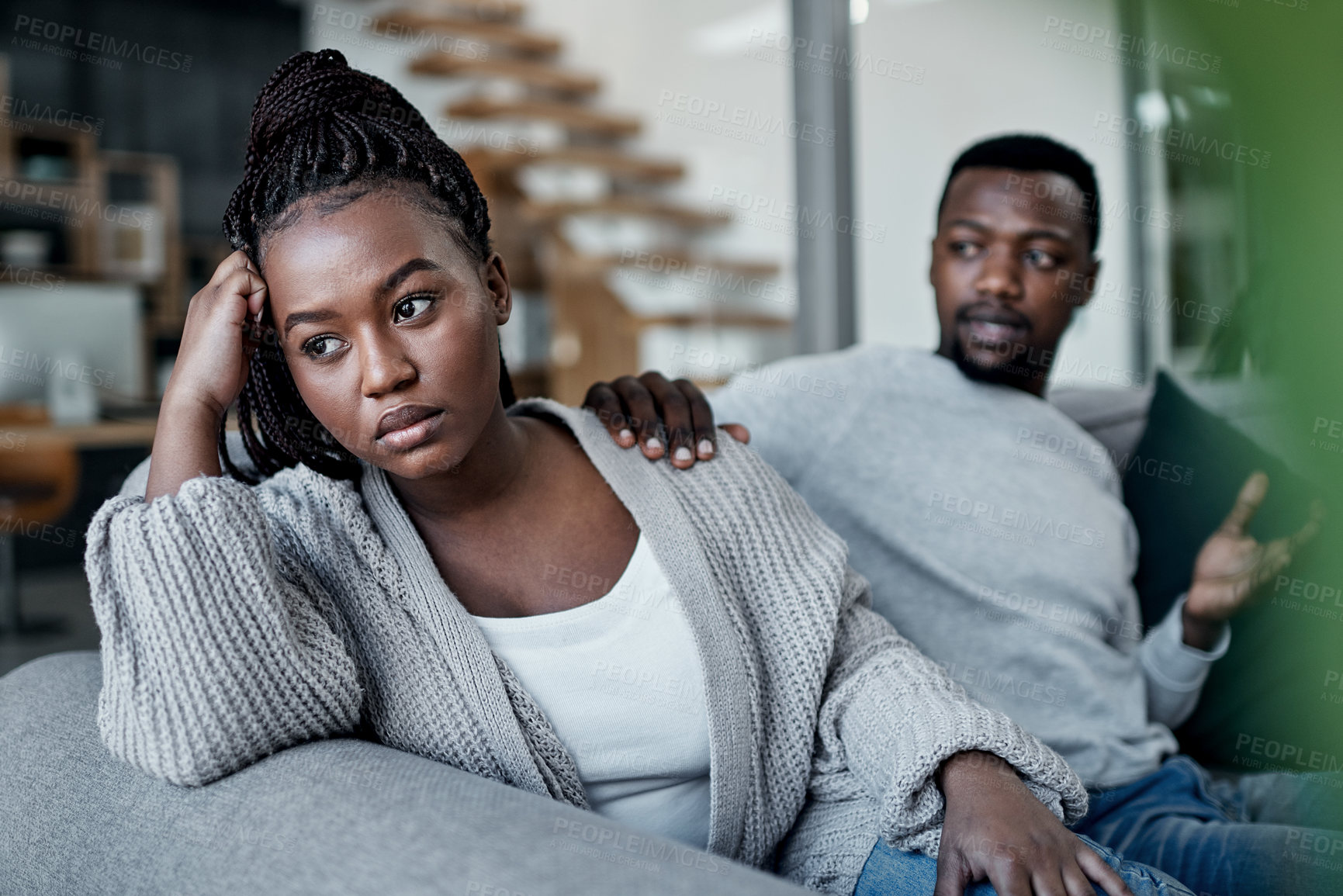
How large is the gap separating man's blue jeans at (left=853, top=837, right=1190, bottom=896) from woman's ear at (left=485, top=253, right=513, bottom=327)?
565mm

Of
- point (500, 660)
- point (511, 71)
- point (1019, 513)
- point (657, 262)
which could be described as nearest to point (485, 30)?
point (511, 71)

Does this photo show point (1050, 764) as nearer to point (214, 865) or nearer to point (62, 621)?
point (214, 865)

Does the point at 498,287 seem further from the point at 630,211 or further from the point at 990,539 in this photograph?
the point at 630,211

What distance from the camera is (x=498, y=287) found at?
95cm

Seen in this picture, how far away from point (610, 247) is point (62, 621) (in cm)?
284

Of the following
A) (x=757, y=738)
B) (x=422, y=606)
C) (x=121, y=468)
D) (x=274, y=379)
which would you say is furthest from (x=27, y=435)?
(x=757, y=738)

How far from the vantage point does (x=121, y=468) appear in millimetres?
2625

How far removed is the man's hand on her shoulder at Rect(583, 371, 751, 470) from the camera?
102 cm

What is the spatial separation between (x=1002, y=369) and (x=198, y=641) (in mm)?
1067

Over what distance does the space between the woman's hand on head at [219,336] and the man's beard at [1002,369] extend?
93 centimetres

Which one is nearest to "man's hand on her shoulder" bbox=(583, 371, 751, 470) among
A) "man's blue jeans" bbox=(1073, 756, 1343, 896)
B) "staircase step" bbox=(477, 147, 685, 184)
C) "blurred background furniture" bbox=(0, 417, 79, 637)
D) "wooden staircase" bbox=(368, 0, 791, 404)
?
"man's blue jeans" bbox=(1073, 756, 1343, 896)

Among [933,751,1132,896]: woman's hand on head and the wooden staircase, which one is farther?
the wooden staircase

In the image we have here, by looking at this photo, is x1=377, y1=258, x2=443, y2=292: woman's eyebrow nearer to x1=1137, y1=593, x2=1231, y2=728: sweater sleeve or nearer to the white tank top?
the white tank top

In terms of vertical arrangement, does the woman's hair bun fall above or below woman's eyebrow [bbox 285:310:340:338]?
above
